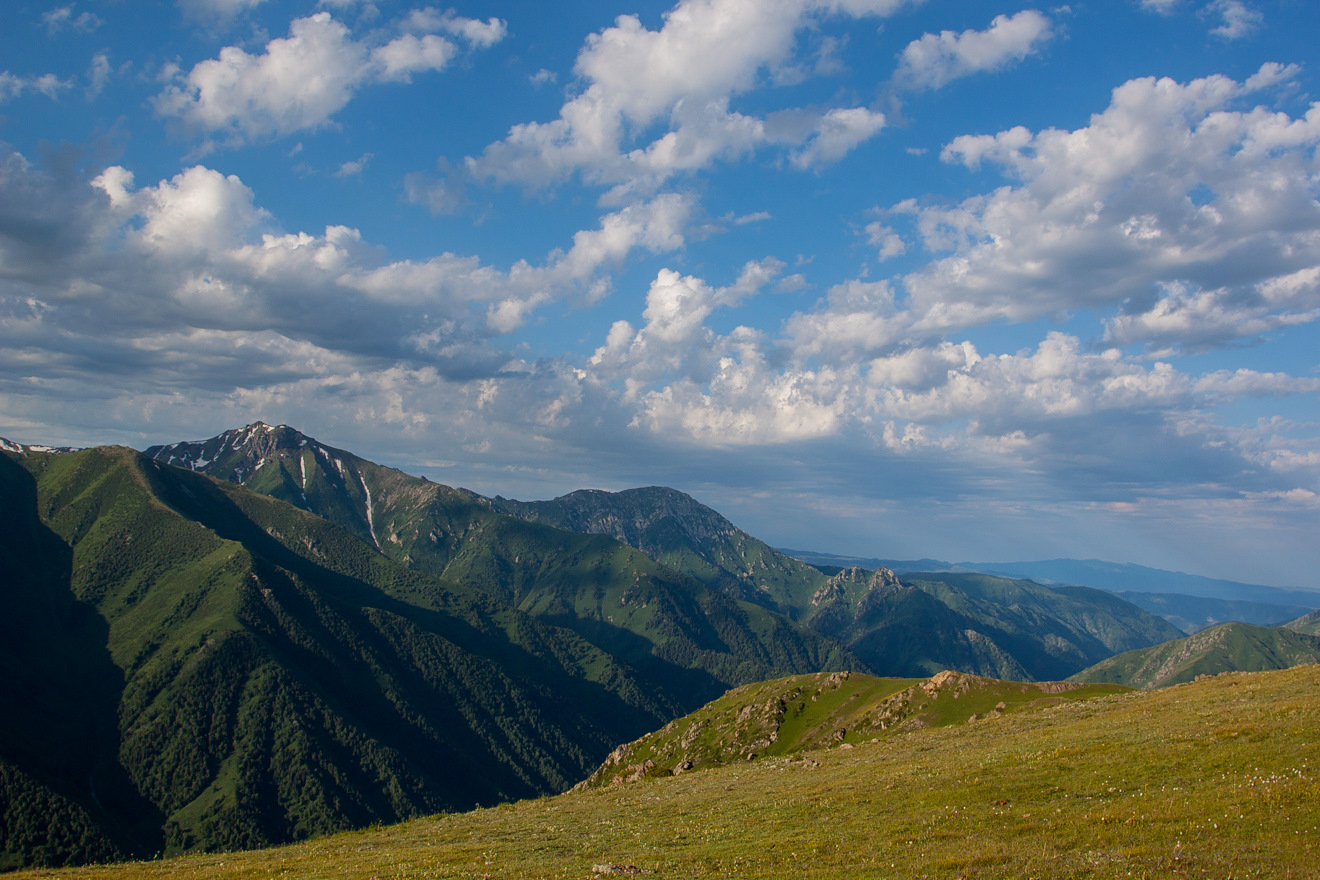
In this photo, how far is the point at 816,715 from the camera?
140 m

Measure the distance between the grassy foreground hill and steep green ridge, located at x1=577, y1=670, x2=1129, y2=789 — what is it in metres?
45.8

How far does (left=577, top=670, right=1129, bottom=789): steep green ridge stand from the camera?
365ft

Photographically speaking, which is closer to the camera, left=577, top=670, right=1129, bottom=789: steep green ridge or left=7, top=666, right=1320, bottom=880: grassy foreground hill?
left=7, top=666, right=1320, bottom=880: grassy foreground hill

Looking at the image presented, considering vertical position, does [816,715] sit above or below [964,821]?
below

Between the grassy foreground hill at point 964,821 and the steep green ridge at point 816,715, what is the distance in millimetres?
45769

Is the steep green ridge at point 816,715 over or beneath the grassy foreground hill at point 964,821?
beneath

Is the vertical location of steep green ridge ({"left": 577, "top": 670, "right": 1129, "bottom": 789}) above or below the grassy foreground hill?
below

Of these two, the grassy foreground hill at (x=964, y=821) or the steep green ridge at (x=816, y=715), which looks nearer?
the grassy foreground hill at (x=964, y=821)

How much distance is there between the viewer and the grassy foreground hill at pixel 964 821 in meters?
24.4

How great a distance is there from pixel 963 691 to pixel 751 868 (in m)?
106

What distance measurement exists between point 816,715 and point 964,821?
117 m

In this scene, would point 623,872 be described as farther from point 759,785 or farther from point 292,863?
point 759,785

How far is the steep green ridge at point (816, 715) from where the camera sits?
365ft

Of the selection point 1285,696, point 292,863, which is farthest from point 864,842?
point 1285,696
